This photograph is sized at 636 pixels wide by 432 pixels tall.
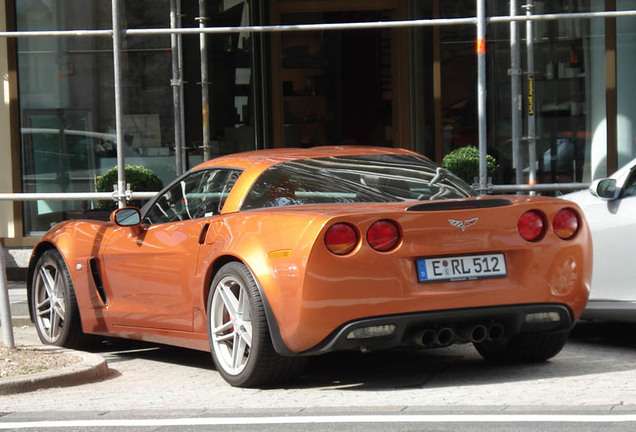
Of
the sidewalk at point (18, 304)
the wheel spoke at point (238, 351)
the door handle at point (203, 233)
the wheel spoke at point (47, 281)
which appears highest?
the door handle at point (203, 233)

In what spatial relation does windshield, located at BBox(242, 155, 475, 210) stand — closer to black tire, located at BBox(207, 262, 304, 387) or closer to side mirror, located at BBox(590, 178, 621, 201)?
black tire, located at BBox(207, 262, 304, 387)

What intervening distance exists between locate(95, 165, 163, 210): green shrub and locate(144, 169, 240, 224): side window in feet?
16.2

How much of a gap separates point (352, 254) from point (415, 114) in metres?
8.47

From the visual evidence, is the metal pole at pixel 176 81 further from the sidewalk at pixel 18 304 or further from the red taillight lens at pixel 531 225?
the red taillight lens at pixel 531 225

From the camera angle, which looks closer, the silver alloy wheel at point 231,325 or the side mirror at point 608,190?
the silver alloy wheel at point 231,325

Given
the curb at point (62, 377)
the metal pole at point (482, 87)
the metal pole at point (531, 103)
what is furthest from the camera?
the metal pole at point (531, 103)

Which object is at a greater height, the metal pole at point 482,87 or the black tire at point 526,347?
the metal pole at point 482,87

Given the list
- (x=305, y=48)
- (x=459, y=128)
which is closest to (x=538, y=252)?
(x=459, y=128)

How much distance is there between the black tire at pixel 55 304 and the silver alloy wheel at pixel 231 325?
71.7 inches

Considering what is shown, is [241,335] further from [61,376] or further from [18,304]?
[18,304]

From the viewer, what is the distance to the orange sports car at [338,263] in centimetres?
609

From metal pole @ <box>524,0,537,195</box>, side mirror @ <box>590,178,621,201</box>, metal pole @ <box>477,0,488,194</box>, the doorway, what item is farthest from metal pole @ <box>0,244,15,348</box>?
the doorway

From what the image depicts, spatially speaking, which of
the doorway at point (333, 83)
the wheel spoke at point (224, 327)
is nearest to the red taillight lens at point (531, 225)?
the wheel spoke at point (224, 327)

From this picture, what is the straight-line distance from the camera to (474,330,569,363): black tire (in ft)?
23.3
